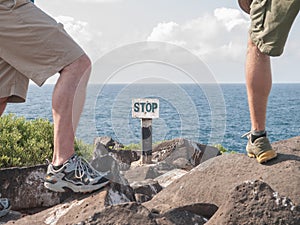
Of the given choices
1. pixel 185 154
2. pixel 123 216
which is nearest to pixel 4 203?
pixel 123 216

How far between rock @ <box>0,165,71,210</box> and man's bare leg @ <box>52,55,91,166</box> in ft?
3.25

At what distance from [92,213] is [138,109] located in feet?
15.5

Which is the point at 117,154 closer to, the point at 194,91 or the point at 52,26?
the point at 194,91

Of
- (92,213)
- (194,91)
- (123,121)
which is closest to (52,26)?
(92,213)

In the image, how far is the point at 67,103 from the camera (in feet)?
12.8

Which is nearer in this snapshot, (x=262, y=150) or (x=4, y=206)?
(x=262, y=150)

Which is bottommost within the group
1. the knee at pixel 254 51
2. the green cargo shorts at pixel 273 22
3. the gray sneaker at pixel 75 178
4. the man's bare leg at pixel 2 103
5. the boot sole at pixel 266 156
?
the gray sneaker at pixel 75 178

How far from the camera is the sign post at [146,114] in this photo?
8.06m

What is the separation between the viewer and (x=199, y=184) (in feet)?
14.0

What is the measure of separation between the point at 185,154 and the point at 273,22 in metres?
3.65

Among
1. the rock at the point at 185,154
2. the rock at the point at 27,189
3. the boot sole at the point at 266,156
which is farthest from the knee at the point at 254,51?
the rock at the point at 185,154

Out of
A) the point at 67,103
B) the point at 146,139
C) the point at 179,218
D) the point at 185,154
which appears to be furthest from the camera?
the point at 146,139

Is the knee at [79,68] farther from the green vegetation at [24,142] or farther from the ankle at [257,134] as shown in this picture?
the green vegetation at [24,142]

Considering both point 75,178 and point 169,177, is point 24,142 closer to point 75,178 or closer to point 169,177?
point 169,177
